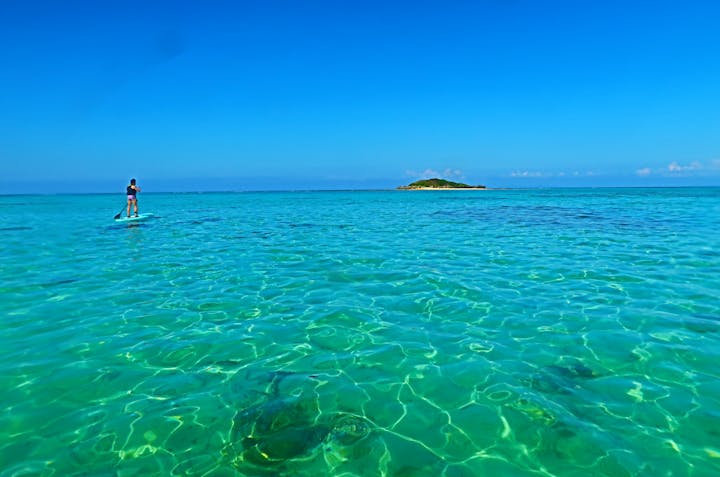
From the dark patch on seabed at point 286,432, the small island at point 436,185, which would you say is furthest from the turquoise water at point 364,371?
the small island at point 436,185

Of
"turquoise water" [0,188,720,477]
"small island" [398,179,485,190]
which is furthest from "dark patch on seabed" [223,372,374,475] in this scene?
"small island" [398,179,485,190]

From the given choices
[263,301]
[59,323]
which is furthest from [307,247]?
[59,323]

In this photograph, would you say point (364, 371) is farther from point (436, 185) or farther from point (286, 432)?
point (436, 185)

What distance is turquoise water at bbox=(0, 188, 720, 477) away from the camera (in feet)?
14.1

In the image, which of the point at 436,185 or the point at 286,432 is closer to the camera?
the point at 286,432

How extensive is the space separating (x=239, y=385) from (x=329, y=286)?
522cm

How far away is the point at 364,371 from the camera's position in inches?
241

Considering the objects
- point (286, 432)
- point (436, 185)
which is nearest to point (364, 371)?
point (286, 432)

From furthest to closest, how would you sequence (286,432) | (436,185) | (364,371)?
(436,185) → (364,371) → (286,432)

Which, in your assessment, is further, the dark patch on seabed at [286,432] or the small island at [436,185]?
the small island at [436,185]

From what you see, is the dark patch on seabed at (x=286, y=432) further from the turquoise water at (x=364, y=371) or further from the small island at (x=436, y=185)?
the small island at (x=436, y=185)

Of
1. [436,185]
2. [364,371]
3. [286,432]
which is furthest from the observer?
[436,185]

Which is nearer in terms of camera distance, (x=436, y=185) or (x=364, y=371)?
(x=364, y=371)

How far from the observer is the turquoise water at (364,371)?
4.31 meters
